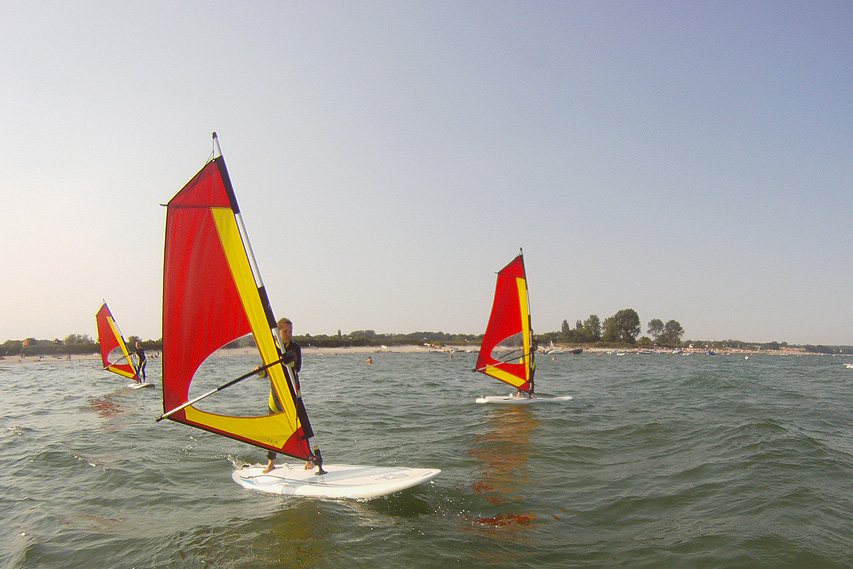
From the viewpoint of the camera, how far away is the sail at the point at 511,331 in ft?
62.4

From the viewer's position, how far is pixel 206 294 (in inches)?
271

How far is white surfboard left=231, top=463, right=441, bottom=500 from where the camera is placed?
7.09 metres

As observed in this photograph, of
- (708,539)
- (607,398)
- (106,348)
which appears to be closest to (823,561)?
(708,539)

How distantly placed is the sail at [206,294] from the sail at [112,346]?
76.3ft

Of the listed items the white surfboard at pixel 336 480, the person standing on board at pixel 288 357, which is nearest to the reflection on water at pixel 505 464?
the white surfboard at pixel 336 480

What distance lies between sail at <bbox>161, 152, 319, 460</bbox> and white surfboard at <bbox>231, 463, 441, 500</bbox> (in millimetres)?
1137

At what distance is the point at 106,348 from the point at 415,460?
986 inches

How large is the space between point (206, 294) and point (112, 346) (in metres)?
25.0

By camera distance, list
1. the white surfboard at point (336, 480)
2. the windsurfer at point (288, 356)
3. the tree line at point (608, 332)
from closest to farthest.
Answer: the white surfboard at point (336, 480) < the windsurfer at point (288, 356) < the tree line at point (608, 332)

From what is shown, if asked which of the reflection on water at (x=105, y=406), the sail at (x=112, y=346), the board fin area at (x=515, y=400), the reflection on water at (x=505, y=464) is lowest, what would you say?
the reflection on water at (x=105, y=406)

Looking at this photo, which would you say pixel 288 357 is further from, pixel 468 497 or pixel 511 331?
pixel 511 331

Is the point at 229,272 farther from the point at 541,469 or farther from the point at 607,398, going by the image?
the point at 607,398

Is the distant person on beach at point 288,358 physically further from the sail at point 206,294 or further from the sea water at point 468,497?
the sea water at point 468,497

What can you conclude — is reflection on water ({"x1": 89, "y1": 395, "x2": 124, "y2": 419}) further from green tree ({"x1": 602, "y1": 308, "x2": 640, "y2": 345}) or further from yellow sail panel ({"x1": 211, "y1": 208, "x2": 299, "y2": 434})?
green tree ({"x1": 602, "y1": 308, "x2": 640, "y2": 345})
